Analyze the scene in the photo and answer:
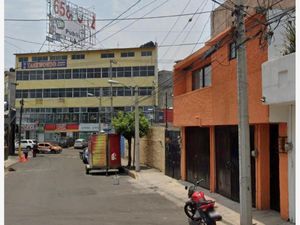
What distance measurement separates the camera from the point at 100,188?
870 inches

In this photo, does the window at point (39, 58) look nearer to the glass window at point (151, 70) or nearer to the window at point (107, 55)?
the window at point (107, 55)

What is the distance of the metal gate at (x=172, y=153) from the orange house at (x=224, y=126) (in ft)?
3.50

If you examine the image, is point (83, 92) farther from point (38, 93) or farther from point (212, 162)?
point (212, 162)

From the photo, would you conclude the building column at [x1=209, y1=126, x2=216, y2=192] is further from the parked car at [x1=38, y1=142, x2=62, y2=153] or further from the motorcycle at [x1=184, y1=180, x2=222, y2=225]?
the parked car at [x1=38, y1=142, x2=62, y2=153]

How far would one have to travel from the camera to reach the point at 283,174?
1212 cm

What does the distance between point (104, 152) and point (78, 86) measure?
47.4 metres

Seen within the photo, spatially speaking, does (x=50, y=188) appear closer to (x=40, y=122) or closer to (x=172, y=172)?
(x=172, y=172)

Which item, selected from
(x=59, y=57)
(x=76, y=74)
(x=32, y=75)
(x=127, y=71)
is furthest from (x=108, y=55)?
(x=32, y=75)

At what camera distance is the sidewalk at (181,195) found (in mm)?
12539

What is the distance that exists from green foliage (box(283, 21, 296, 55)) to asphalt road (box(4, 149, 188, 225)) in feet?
17.0

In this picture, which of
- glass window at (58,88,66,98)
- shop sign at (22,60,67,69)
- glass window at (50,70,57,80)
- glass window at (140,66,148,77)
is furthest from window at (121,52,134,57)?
glass window at (50,70,57,80)

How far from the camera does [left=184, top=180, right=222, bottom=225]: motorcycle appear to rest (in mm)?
10703

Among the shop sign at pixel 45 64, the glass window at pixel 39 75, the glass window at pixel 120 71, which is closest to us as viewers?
the glass window at pixel 120 71

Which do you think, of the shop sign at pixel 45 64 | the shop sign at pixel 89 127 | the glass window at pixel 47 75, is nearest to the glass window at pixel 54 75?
the glass window at pixel 47 75
